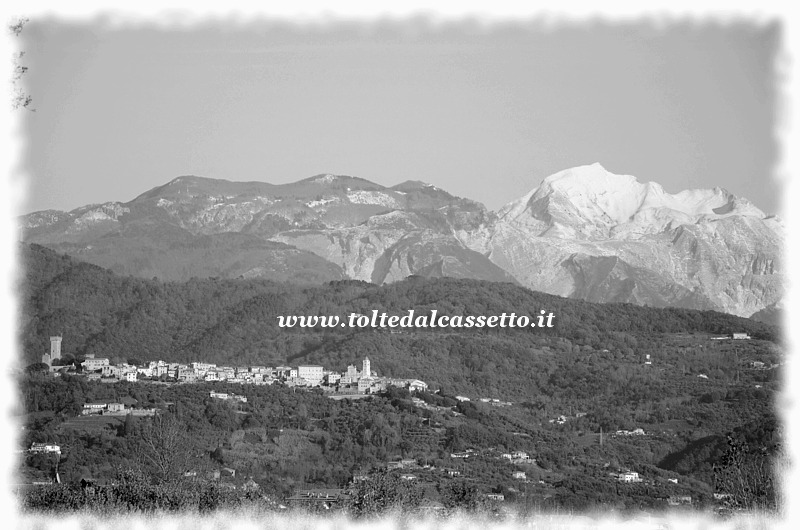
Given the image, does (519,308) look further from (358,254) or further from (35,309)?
(358,254)

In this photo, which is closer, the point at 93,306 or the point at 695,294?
the point at 93,306

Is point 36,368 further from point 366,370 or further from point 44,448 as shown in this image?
point 44,448

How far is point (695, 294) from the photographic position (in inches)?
3890

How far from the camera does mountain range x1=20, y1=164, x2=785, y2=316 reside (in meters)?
94.8

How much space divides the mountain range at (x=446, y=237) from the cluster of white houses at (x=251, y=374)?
27.0 m

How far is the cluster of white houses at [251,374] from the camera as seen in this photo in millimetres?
56175

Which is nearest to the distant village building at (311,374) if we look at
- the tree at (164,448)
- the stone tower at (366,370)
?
the stone tower at (366,370)

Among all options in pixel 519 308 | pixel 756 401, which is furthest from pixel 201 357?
pixel 756 401

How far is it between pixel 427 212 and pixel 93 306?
43216mm

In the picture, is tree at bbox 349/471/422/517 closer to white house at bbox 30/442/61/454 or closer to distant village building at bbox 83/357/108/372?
white house at bbox 30/442/61/454

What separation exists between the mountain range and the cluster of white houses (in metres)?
27.0

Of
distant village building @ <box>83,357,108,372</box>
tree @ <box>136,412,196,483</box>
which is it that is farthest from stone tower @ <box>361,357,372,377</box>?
tree @ <box>136,412,196,483</box>

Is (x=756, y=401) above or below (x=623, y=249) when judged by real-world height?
below

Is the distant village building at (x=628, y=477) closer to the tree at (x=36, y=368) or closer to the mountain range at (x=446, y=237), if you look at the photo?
the tree at (x=36, y=368)
